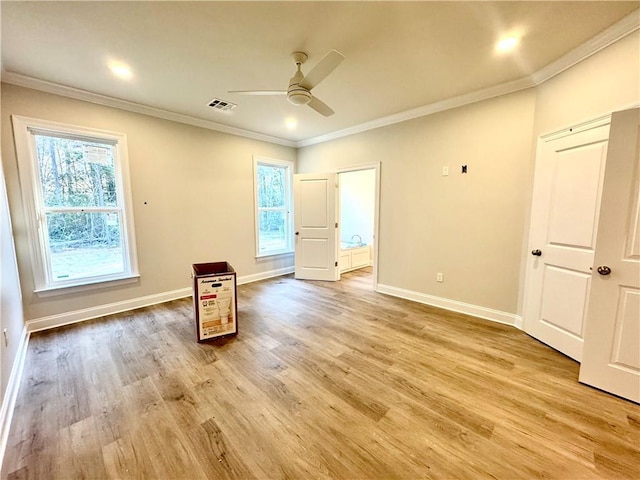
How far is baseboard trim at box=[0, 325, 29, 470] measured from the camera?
150 centimetres

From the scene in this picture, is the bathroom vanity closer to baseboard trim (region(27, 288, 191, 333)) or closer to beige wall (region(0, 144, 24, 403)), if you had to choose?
baseboard trim (region(27, 288, 191, 333))

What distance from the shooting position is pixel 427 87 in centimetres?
292

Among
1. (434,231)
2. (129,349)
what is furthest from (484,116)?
(129,349)

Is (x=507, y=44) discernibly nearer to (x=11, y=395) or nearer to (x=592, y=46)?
(x=592, y=46)

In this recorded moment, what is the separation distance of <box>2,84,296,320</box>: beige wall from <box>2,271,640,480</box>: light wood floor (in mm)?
919

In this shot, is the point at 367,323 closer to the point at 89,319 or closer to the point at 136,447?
A: the point at 136,447

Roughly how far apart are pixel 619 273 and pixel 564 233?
656mm

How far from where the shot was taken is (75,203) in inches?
121

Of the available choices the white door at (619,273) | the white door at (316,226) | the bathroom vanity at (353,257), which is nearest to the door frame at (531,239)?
the white door at (619,273)

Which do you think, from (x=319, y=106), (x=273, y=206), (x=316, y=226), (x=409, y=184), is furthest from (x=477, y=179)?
(x=273, y=206)

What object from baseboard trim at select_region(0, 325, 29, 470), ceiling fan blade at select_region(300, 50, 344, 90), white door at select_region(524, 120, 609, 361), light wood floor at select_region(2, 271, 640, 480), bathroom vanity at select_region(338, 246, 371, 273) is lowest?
light wood floor at select_region(2, 271, 640, 480)

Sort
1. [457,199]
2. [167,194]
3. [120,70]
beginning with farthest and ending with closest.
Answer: [167,194], [457,199], [120,70]

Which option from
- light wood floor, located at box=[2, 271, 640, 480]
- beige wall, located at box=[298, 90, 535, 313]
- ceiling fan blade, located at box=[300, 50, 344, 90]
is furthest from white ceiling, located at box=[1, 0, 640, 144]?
light wood floor, located at box=[2, 271, 640, 480]

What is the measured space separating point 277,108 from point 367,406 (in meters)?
3.51
